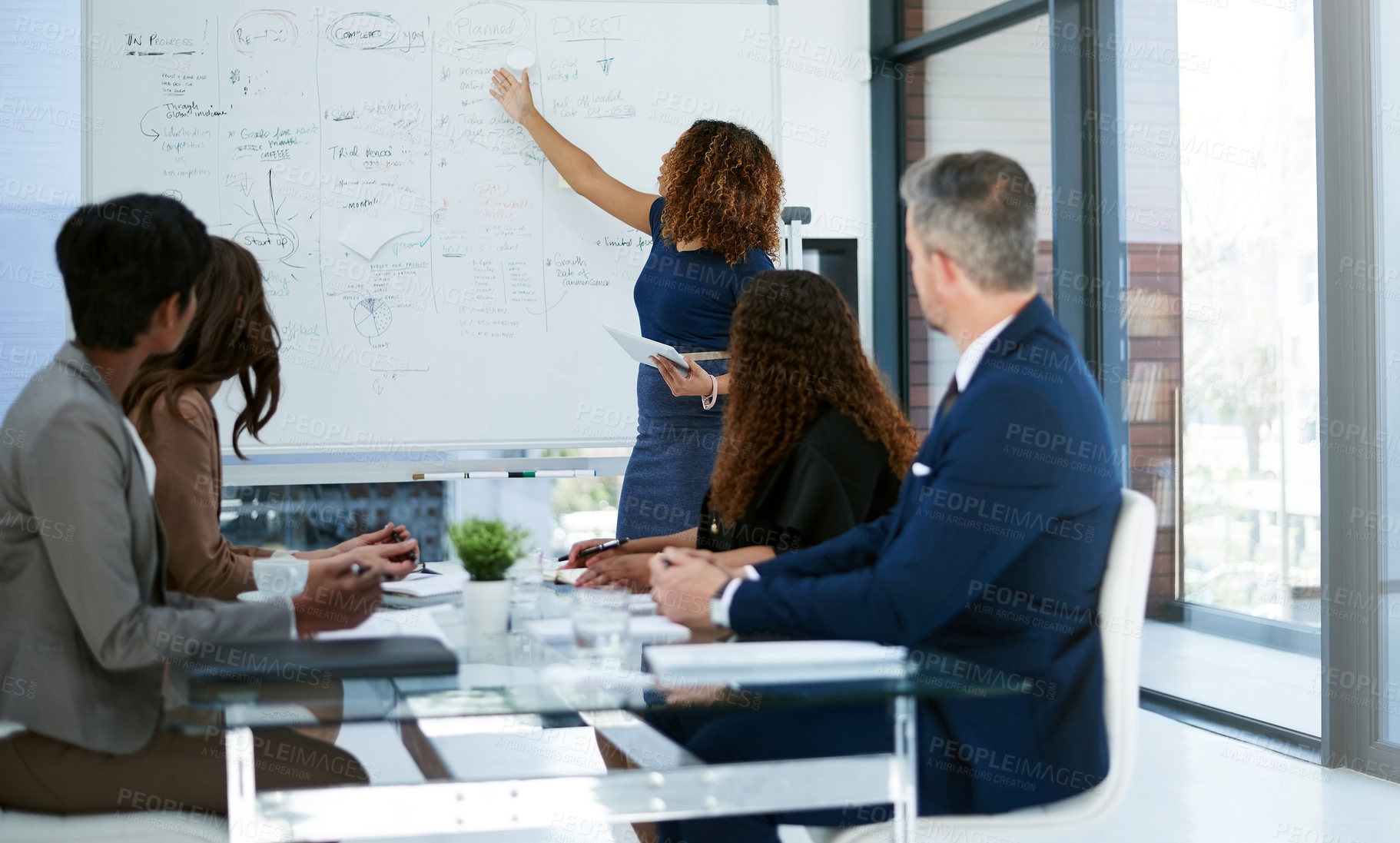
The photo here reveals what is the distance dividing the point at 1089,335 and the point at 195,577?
3.17m

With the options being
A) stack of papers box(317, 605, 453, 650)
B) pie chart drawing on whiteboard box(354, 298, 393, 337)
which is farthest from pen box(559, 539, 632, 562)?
pie chart drawing on whiteboard box(354, 298, 393, 337)

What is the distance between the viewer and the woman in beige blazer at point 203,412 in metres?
1.82

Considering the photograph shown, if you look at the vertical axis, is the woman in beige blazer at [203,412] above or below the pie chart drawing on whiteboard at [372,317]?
below

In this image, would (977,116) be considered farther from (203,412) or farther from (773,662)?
(773,662)

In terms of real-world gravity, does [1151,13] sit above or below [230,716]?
above

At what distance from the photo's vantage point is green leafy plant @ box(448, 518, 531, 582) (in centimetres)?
161

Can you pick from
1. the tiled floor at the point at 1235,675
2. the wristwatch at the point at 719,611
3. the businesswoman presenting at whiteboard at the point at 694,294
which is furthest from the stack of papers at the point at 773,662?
the tiled floor at the point at 1235,675

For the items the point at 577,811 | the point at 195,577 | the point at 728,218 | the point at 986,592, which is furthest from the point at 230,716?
the point at 728,218

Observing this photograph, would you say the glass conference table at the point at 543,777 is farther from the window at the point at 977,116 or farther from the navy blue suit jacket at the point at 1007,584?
the window at the point at 977,116

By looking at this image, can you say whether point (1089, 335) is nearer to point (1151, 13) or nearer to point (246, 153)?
point (1151, 13)

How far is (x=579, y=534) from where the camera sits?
4680 mm

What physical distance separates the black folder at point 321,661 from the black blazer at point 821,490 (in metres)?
0.66

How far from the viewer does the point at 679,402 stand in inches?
117

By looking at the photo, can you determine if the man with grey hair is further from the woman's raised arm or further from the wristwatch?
the woman's raised arm
